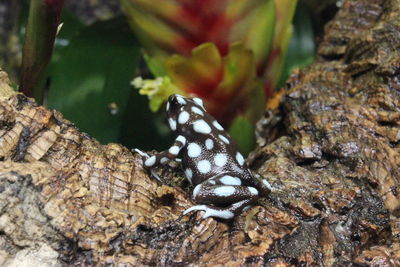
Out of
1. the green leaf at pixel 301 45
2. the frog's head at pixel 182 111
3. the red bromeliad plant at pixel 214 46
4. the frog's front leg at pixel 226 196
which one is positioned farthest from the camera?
the green leaf at pixel 301 45

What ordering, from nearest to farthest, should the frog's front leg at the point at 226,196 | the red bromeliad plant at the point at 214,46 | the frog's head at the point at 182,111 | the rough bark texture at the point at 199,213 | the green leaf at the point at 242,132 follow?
the rough bark texture at the point at 199,213
the frog's front leg at the point at 226,196
the frog's head at the point at 182,111
the red bromeliad plant at the point at 214,46
the green leaf at the point at 242,132

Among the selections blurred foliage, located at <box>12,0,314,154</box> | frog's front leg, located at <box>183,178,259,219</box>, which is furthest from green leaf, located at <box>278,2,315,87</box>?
frog's front leg, located at <box>183,178,259,219</box>

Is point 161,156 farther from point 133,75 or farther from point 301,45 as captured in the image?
point 301,45

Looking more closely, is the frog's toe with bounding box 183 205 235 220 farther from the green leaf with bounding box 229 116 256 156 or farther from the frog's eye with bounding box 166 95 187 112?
the green leaf with bounding box 229 116 256 156

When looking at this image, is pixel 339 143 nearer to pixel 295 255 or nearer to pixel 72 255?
pixel 295 255

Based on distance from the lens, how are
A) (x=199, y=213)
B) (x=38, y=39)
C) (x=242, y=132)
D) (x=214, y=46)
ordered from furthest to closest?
(x=242, y=132) < (x=214, y=46) < (x=38, y=39) < (x=199, y=213)

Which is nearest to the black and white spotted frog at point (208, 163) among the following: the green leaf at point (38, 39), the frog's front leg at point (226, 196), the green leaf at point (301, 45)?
the frog's front leg at point (226, 196)

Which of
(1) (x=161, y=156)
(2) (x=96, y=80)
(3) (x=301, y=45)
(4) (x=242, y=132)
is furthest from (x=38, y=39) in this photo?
(3) (x=301, y=45)

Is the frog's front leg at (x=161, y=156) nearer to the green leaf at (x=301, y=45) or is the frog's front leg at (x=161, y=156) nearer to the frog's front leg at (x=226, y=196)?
the frog's front leg at (x=226, y=196)
